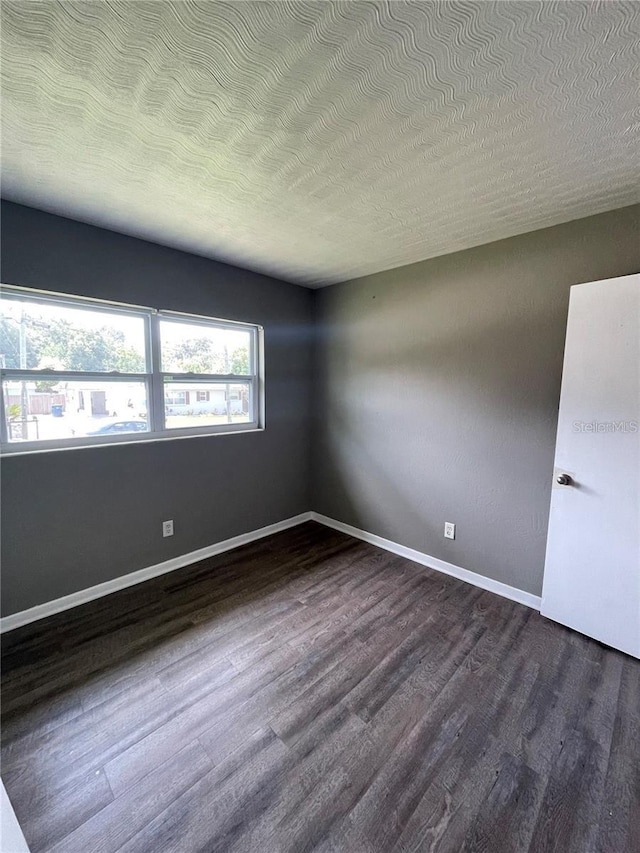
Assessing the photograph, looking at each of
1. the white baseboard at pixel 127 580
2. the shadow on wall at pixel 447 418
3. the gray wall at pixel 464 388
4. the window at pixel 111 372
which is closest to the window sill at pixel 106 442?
the window at pixel 111 372

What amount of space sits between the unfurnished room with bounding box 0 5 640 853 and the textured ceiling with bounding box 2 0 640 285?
0.03 feet

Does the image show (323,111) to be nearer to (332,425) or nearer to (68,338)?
(68,338)

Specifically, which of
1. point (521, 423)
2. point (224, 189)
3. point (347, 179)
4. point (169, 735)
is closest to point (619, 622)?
point (521, 423)

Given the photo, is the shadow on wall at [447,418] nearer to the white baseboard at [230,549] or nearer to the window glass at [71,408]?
the white baseboard at [230,549]

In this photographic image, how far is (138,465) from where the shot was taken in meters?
2.41

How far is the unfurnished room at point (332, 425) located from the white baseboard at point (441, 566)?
19 millimetres

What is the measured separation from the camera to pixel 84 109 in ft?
3.88

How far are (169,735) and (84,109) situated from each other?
248cm

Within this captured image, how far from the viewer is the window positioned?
6.43ft

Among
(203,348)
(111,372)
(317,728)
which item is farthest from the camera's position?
(203,348)

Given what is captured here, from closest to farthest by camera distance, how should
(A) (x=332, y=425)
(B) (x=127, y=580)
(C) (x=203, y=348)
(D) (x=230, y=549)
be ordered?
(B) (x=127, y=580) → (C) (x=203, y=348) → (D) (x=230, y=549) → (A) (x=332, y=425)

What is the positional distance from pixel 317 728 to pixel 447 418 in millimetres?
2060

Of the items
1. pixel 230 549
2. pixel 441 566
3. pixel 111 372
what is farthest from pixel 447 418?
pixel 111 372

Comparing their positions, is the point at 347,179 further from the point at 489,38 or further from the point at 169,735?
the point at 169,735
